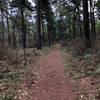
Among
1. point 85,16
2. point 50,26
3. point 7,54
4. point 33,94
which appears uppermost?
point 50,26

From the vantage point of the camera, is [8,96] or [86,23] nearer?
[8,96]

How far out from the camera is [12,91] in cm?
367

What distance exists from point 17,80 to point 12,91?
1.02 meters

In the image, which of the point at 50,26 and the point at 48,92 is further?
the point at 50,26

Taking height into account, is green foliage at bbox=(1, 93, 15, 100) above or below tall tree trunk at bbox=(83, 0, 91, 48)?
below

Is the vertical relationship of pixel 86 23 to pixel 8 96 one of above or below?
above

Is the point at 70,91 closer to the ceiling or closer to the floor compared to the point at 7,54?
closer to the floor

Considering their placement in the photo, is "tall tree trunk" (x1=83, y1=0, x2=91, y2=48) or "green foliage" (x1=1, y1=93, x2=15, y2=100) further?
"tall tree trunk" (x1=83, y1=0, x2=91, y2=48)

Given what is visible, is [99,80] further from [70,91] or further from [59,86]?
[59,86]

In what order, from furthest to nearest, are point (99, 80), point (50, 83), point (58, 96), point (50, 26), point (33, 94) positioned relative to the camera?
point (50, 26) < point (50, 83) < point (99, 80) < point (33, 94) < point (58, 96)

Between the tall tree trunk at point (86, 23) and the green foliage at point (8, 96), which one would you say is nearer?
the green foliage at point (8, 96)

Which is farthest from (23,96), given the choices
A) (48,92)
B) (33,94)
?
(48,92)

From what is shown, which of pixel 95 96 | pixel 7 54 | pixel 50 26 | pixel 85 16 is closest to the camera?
pixel 95 96

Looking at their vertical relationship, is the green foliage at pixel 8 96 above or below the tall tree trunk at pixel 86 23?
below
